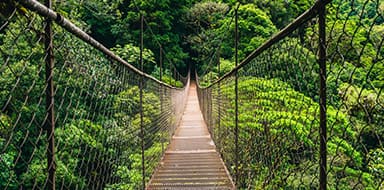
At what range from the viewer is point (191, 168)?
145 inches

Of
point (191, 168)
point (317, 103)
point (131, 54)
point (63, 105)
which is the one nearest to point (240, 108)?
point (63, 105)

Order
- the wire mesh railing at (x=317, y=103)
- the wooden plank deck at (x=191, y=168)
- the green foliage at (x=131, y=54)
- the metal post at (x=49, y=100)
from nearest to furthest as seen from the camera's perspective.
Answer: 1. the wire mesh railing at (x=317, y=103)
2. the metal post at (x=49, y=100)
3. the wooden plank deck at (x=191, y=168)
4. the green foliage at (x=131, y=54)

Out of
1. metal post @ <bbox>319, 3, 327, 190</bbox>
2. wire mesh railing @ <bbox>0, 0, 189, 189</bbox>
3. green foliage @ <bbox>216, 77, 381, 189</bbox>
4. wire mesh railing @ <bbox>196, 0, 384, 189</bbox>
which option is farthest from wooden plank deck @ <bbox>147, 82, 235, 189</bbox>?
metal post @ <bbox>319, 3, 327, 190</bbox>

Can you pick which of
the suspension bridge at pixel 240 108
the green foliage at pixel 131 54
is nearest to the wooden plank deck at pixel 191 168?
the suspension bridge at pixel 240 108

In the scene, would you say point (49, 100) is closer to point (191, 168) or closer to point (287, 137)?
point (287, 137)

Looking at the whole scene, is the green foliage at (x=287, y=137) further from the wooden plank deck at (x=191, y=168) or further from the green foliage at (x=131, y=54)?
the green foliage at (x=131, y=54)

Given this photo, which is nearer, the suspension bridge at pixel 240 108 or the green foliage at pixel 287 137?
the suspension bridge at pixel 240 108

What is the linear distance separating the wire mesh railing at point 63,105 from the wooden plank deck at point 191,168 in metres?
0.22

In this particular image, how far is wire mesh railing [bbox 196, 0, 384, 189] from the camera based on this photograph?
29.8 inches

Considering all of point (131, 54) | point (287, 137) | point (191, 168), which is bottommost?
point (191, 168)

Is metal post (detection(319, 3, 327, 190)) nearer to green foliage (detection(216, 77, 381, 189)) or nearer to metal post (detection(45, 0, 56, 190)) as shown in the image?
green foliage (detection(216, 77, 381, 189))

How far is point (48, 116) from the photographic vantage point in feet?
2.90

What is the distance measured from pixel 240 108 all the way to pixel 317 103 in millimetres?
1495

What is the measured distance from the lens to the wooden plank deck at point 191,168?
3.08 metres
